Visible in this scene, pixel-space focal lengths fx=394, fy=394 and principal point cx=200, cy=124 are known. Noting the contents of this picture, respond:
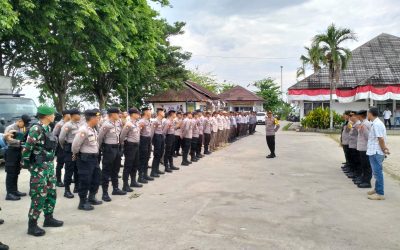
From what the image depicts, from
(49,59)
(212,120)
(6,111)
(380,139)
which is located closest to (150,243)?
(380,139)

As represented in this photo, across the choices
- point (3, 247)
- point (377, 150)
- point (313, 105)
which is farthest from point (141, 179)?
point (313, 105)

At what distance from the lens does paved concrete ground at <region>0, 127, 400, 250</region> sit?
17.2 ft

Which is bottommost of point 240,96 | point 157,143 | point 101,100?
point 157,143

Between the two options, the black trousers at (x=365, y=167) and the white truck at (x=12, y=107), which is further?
the white truck at (x=12, y=107)

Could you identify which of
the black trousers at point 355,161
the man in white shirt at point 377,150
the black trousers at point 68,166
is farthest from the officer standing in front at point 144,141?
the black trousers at point 355,161

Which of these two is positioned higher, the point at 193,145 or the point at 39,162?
the point at 39,162

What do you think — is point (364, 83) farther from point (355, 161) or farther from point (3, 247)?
point (3, 247)

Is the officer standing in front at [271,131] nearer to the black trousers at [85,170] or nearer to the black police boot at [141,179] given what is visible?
the black police boot at [141,179]

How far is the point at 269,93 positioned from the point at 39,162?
57.9 meters

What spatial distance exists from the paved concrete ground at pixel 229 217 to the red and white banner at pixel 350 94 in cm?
2029

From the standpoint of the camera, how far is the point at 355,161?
33.8ft

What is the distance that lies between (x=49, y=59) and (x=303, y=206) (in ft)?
59.4

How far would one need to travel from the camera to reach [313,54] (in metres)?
27.8

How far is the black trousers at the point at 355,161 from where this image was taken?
10.1 m
